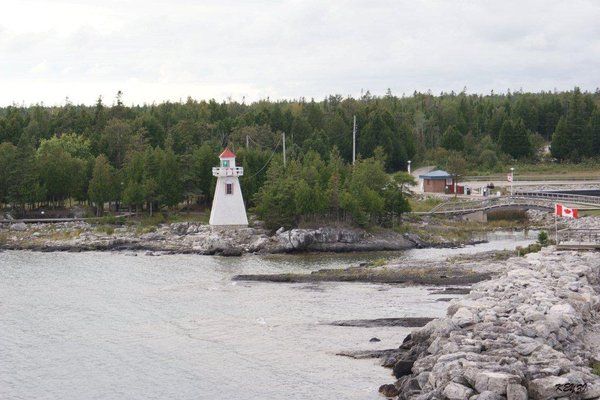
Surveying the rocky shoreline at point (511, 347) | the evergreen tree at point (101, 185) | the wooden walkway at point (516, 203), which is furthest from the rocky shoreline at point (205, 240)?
the rocky shoreline at point (511, 347)

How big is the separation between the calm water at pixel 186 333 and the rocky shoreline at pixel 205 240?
6.91 metres

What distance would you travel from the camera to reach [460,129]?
410 feet

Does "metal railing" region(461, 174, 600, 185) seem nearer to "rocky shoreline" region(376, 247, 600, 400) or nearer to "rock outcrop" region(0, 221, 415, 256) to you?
"rock outcrop" region(0, 221, 415, 256)

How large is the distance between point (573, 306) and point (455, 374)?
8.10 meters

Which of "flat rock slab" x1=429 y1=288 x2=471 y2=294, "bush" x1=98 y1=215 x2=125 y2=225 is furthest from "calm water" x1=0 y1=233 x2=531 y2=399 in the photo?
"bush" x1=98 y1=215 x2=125 y2=225

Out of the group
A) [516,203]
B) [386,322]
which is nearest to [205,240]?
[516,203]

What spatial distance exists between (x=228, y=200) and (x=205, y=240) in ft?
12.4

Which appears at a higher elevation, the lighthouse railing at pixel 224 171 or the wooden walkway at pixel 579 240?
the lighthouse railing at pixel 224 171

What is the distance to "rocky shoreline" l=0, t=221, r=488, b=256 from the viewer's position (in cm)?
6456

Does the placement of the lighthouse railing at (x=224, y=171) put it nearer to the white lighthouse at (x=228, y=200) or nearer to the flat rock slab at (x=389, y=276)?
the white lighthouse at (x=228, y=200)

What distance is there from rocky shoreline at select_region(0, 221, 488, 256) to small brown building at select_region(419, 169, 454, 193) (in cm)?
2225

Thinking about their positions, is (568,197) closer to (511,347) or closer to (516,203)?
(516,203)

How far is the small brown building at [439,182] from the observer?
295ft

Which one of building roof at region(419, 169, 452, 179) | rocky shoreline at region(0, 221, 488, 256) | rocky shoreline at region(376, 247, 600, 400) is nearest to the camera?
rocky shoreline at region(376, 247, 600, 400)
